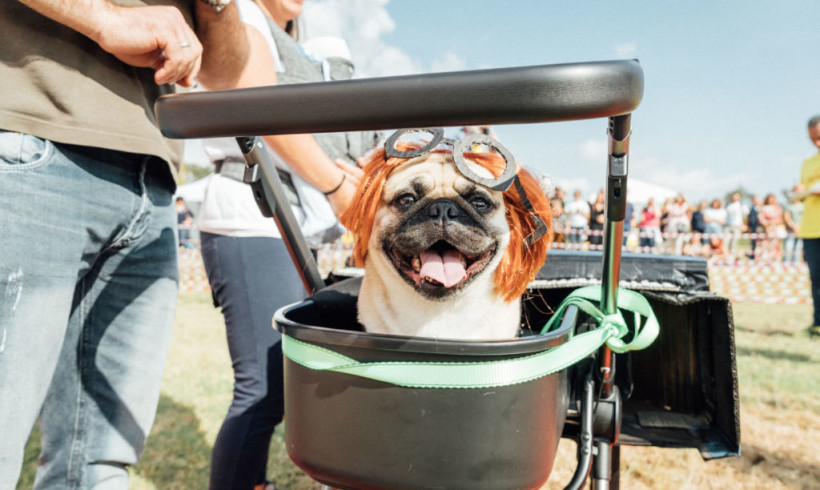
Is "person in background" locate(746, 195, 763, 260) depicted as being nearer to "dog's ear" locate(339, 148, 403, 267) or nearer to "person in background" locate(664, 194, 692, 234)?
"person in background" locate(664, 194, 692, 234)

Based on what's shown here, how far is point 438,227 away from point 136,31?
61cm

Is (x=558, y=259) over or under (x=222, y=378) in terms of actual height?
over

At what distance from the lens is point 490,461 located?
74 centimetres

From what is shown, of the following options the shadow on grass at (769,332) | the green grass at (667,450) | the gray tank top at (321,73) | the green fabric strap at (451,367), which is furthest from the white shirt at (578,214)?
the green fabric strap at (451,367)

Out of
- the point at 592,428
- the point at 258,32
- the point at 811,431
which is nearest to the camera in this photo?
the point at 592,428

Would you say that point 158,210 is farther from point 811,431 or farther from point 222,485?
point 811,431

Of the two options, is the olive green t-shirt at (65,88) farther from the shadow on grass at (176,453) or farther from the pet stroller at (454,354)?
the shadow on grass at (176,453)

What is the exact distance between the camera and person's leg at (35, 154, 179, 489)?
1.12 meters

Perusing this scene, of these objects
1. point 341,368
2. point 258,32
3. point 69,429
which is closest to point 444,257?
point 341,368

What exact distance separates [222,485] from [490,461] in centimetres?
87

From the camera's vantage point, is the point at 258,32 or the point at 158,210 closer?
the point at 158,210

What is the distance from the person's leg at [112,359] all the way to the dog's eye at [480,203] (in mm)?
670

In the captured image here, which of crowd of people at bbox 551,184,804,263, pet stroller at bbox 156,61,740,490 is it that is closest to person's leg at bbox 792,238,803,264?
crowd of people at bbox 551,184,804,263

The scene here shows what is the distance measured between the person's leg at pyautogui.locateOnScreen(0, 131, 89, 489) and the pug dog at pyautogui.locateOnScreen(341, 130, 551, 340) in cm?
52
